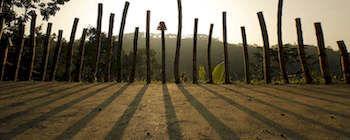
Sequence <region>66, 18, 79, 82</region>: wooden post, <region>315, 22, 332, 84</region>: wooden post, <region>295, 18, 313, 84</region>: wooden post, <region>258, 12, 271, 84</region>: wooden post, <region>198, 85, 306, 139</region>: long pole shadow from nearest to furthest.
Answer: <region>198, 85, 306, 139</region>: long pole shadow
<region>315, 22, 332, 84</region>: wooden post
<region>295, 18, 313, 84</region>: wooden post
<region>258, 12, 271, 84</region>: wooden post
<region>66, 18, 79, 82</region>: wooden post

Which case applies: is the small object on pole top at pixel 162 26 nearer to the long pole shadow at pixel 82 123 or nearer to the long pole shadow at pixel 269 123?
the long pole shadow at pixel 82 123

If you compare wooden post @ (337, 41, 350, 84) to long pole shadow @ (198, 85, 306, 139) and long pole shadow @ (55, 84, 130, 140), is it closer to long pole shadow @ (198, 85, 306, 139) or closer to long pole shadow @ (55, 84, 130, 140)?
long pole shadow @ (198, 85, 306, 139)

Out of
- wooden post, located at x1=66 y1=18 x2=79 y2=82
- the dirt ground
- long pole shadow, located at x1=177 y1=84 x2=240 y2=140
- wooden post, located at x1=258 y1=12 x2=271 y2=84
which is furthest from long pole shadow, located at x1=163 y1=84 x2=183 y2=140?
wooden post, located at x1=66 y1=18 x2=79 y2=82

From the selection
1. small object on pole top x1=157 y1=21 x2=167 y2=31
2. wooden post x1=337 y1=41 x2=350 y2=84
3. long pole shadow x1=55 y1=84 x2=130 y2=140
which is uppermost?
Answer: small object on pole top x1=157 y1=21 x2=167 y2=31

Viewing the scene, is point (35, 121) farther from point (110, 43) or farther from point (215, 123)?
point (110, 43)

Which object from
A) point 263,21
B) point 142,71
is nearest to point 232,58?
point 142,71

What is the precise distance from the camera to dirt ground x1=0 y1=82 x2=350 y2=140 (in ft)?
12.7

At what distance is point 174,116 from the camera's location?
4871 mm

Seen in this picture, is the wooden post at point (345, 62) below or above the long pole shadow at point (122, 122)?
above

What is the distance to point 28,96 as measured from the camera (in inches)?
275

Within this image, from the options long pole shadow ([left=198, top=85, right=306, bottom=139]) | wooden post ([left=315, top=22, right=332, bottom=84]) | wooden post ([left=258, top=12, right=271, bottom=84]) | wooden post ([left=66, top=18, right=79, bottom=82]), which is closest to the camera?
long pole shadow ([left=198, top=85, right=306, bottom=139])

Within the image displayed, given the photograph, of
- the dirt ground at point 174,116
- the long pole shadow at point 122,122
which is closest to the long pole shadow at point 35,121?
the dirt ground at point 174,116

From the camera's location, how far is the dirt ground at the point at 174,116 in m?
3.88

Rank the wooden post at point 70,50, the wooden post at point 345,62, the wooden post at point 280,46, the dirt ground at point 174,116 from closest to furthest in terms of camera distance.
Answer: the dirt ground at point 174,116 < the wooden post at point 345,62 < the wooden post at point 280,46 < the wooden post at point 70,50
